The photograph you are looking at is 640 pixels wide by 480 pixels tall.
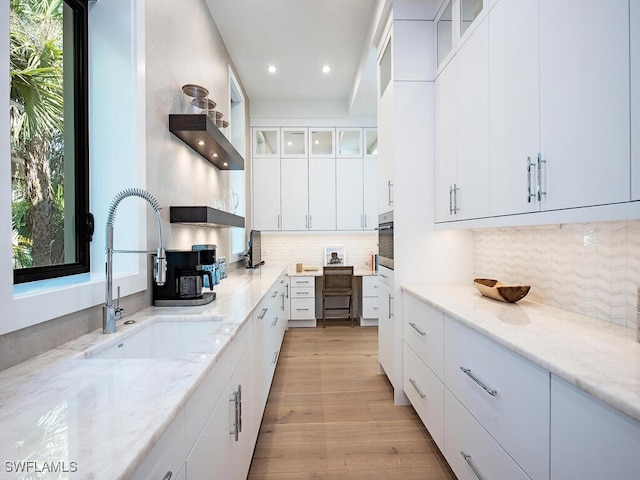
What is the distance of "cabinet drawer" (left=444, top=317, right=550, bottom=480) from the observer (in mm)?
1010

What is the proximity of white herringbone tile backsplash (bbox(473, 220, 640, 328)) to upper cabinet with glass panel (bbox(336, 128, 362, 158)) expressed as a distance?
3242mm

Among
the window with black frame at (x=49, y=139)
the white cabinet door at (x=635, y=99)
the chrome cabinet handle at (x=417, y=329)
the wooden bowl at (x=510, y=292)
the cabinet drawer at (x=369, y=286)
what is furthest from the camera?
the cabinet drawer at (x=369, y=286)

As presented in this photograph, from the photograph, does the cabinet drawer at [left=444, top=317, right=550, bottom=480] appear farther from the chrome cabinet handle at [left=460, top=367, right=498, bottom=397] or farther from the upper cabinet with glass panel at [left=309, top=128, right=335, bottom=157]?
the upper cabinet with glass panel at [left=309, top=128, right=335, bottom=157]

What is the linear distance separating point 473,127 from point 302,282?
3307 mm

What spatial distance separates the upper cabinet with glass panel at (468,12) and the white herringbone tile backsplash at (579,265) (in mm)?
1257

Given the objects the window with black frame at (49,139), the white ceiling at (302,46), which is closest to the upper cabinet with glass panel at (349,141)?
the white ceiling at (302,46)

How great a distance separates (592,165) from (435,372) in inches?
49.7

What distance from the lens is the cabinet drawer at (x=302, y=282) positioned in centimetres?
477

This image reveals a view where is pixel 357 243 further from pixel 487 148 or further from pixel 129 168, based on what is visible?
pixel 129 168

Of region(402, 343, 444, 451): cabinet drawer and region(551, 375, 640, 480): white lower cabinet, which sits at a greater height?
region(551, 375, 640, 480): white lower cabinet

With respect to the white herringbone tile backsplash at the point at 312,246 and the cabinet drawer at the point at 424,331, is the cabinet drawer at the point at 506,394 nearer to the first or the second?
the cabinet drawer at the point at 424,331

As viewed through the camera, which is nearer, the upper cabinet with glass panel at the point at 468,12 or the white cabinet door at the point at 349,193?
the upper cabinet with glass panel at the point at 468,12

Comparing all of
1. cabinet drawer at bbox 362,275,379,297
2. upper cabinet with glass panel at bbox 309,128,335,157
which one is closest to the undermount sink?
cabinet drawer at bbox 362,275,379,297

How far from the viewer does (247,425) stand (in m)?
1.65
